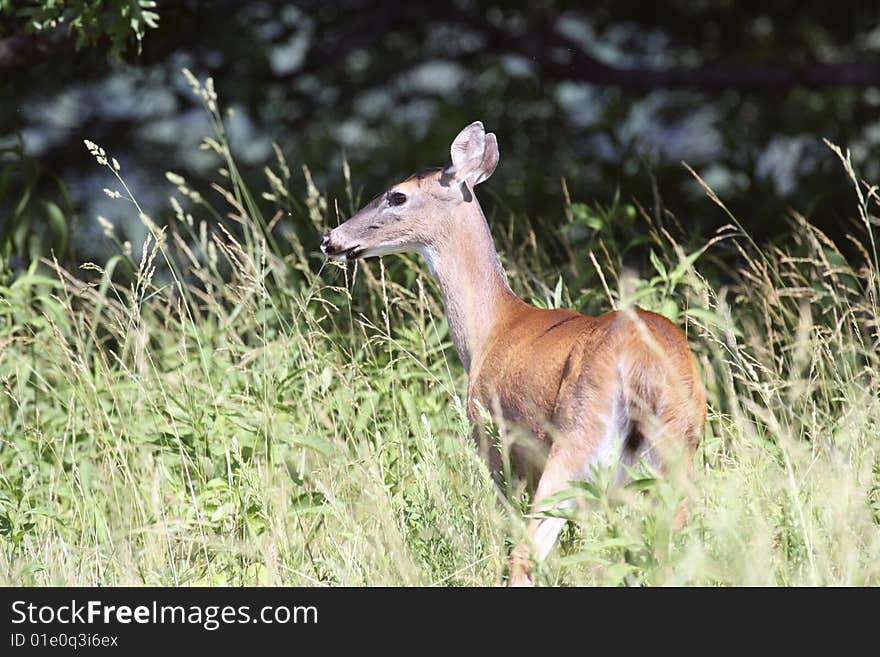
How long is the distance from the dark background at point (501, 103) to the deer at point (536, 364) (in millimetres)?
2739

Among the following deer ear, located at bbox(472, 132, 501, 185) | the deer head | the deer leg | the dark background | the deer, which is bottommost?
the deer leg

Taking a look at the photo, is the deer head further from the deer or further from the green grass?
the green grass

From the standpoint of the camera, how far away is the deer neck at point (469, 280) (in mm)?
4609

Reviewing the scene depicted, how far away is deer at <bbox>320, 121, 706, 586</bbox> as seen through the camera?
3.72m

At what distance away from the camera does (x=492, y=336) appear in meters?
4.52

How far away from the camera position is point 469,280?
15.3ft

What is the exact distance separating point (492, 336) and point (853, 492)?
1398mm

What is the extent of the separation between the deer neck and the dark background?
2.77 metres

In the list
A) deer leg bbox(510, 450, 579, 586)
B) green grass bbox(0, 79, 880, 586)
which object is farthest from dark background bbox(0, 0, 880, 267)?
deer leg bbox(510, 450, 579, 586)

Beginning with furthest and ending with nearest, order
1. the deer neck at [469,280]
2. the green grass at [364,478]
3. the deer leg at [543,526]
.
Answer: the deer neck at [469,280] < the deer leg at [543,526] < the green grass at [364,478]

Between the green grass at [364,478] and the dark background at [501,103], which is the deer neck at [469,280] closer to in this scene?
the green grass at [364,478]

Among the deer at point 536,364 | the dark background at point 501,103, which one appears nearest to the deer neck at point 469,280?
the deer at point 536,364
